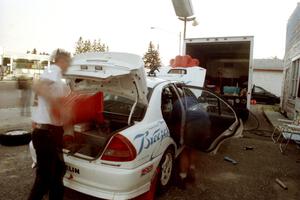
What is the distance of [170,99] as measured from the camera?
472cm

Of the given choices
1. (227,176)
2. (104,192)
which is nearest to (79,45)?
(227,176)

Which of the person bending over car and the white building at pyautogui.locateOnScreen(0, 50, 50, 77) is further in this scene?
the white building at pyautogui.locateOnScreen(0, 50, 50, 77)

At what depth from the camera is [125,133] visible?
128 inches

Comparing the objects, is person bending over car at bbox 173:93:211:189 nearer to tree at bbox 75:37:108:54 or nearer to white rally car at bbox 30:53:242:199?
white rally car at bbox 30:53:242:199

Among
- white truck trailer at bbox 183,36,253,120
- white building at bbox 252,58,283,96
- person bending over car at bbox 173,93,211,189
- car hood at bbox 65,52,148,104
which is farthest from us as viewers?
white building at bbox 252,58,283,96

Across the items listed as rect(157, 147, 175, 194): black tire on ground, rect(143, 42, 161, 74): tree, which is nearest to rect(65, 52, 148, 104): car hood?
rect(157, 147, 175, 194): black tire on ground

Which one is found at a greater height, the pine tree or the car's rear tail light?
the pine tree

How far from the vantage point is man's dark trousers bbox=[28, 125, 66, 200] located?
2994mm

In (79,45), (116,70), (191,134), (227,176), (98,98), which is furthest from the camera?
(79,45)

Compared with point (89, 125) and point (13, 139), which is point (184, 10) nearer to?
point (13, 139)

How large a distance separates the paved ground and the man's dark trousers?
777 millimetres

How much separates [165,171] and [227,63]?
36.4 feet

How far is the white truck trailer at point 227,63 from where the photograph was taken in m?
10.9

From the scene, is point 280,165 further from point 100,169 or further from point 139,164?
point 100,169
